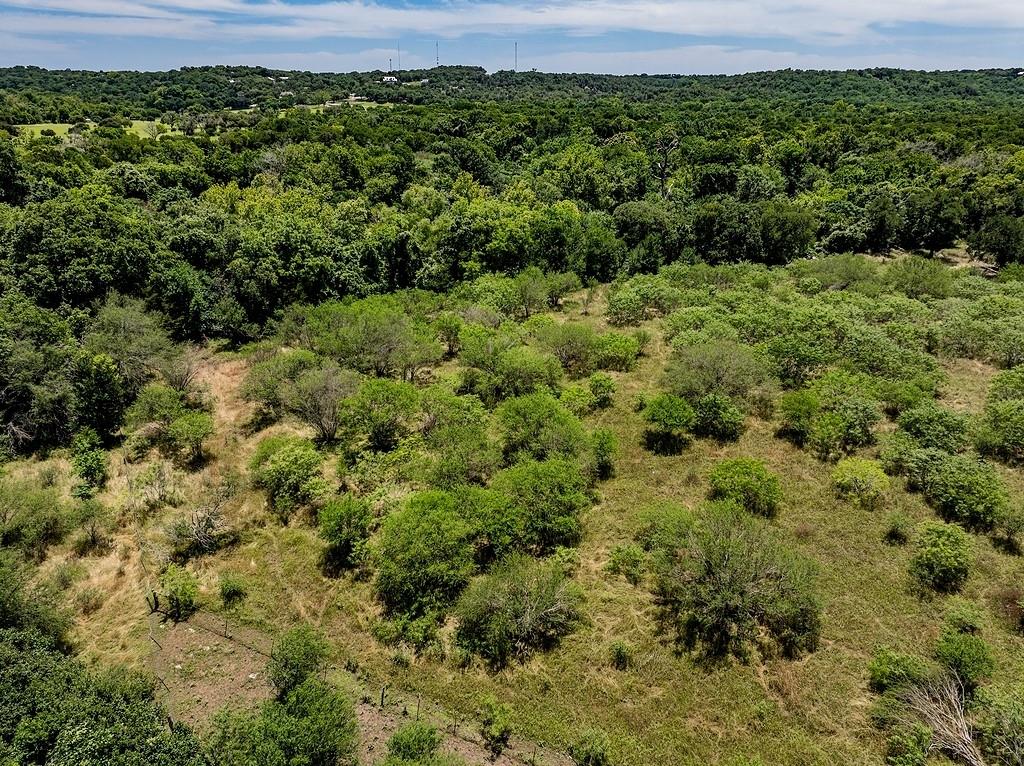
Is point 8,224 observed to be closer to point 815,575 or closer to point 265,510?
point 265,510

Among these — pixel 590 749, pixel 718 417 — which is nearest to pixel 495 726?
pixel 590 749

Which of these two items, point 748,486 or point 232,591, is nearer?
point 232,591

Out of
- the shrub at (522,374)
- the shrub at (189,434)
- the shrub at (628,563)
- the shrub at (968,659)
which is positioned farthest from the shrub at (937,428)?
the shrub at (189,434)

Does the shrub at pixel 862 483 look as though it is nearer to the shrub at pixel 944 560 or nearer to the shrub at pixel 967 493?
the shrub at pixel 967 493

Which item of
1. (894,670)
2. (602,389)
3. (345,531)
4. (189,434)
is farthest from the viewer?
(602,389)

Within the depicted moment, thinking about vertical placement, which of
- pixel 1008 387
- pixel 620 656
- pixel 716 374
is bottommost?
pixel 620 656

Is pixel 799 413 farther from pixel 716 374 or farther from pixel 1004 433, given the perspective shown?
pixel 1004 433

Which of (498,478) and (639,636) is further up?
(498,478)

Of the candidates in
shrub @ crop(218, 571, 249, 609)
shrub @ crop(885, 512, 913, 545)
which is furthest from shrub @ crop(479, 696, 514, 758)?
shrub @ crop(885, 512, 913, 545)
